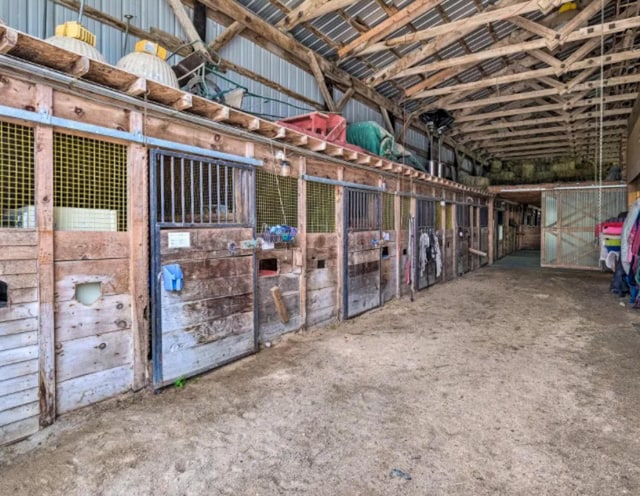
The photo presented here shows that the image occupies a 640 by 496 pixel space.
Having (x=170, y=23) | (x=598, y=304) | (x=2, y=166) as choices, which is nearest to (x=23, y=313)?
(x=2, y=166)

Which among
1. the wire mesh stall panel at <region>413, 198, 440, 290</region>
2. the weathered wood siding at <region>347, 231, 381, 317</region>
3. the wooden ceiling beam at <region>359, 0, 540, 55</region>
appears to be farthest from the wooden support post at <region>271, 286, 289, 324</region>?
the wooden ceiling beam at <region>359, 0, 540, 55</region>

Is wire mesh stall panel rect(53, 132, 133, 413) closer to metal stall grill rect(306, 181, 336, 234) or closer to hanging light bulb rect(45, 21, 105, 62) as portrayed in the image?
hanging light bulb rect(45, 21, 105, 62)

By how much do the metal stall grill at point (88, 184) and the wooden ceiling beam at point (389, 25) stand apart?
15.5 ft

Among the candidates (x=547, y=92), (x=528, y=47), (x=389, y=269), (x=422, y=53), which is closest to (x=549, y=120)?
(x=547, y=92)

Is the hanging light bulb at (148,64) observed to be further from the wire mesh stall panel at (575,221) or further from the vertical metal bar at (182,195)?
the wire mesh stall panel at (575,221)

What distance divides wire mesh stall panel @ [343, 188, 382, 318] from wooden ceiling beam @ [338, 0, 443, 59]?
8.14 ft

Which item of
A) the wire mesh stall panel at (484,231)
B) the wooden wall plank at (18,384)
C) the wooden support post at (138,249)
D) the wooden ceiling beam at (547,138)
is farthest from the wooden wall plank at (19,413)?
the wooden ceiling beam at (547,138)

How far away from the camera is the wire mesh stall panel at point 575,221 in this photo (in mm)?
10953

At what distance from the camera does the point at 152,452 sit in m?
2.28

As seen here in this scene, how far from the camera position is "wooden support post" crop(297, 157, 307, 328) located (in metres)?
4.69

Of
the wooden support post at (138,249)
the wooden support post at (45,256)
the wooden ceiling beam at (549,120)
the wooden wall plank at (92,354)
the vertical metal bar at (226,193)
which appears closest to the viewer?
the wooden support post at (45,256)

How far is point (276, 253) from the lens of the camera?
14.4 feet

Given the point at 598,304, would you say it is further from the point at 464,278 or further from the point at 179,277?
the point at 179,277

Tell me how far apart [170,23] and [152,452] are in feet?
14.2
